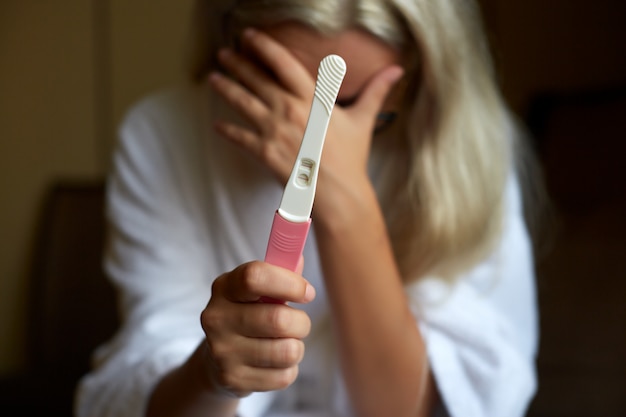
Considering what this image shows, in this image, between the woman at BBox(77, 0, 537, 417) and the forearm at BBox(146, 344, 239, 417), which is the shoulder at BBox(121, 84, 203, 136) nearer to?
the woman at BBox(77, 0, 537, 417)

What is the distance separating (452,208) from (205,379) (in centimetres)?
26

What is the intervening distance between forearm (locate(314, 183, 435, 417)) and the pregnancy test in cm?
20

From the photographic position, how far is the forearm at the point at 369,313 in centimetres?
49

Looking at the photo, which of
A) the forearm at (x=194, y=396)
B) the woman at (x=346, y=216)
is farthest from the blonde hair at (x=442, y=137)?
the forearm at (x=194, y=396)

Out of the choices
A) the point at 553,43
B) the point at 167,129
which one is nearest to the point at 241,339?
the point at 167,129

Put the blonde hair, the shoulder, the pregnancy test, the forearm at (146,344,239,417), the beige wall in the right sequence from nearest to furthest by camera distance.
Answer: the pregnancy test
the forearm at (146,344,239,417)
the blonde hair
the shoulder
the beige wall

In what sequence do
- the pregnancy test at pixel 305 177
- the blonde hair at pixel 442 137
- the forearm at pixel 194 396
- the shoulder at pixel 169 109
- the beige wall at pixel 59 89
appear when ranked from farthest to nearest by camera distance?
the beige wall at pixel 59 89 < the shoulder at pixel 169 109 < the blonde hair at pixel 442 137 < the forearm at pixel 194 396 < the pregnancy test at pixel 305 177

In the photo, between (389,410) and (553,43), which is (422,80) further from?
(553,43)

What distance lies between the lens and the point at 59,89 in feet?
3.57

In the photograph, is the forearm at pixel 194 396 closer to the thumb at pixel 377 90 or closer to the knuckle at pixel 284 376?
the knuckle at pixel 284 376

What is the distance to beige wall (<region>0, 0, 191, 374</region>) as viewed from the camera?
107 cm

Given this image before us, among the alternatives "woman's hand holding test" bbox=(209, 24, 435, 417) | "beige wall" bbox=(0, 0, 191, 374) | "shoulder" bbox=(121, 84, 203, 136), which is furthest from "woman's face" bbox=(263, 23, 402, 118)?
"beige wall" bbox=(0, 0, 191, 374)

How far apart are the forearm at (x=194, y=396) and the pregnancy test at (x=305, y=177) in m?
0.14

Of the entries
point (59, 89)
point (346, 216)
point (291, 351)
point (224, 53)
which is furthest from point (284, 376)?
point (59, 89)
